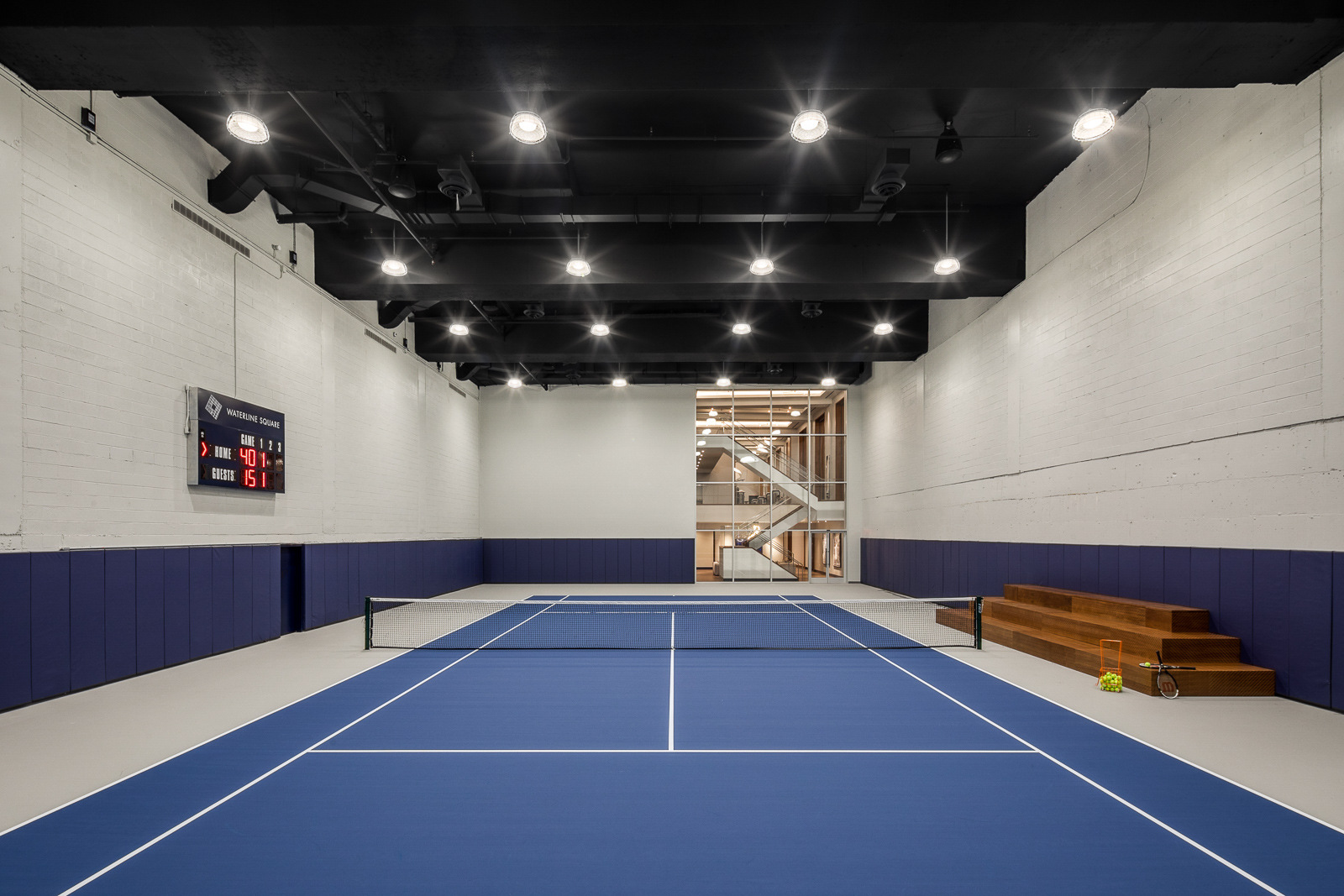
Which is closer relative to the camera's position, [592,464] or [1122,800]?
[1122,800]

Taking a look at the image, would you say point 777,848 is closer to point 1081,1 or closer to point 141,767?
point 141,767

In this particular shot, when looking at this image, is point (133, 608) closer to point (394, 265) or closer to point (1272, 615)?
point (394, 265)

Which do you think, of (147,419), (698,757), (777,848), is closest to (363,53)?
(147,419)

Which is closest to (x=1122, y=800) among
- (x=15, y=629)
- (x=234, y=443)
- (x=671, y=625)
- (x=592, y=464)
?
(x=671, y=625)

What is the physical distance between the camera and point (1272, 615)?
26.8ft

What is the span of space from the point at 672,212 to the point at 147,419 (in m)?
8.33

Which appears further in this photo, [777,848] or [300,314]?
[300,314]

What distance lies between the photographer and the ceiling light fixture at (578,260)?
41.8 ft

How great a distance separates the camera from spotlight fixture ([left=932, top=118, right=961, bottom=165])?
32.0 ft

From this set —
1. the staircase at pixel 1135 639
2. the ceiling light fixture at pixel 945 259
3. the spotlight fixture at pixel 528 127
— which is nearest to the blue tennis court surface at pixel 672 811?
the staircase at pixel 1135 639

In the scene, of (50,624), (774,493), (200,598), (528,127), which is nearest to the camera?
(50,624)

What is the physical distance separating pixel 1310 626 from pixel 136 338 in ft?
47.4

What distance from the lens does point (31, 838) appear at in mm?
4578

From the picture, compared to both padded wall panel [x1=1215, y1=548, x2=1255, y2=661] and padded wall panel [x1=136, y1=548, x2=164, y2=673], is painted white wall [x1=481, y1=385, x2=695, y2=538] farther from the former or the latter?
padded wall panel [x1=1215, y1=548, x2=1255, y2=661]
